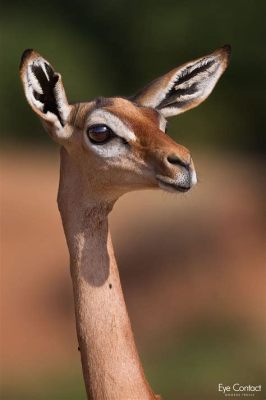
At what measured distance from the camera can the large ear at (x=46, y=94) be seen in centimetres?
274

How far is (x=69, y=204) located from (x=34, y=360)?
4470 millimetres

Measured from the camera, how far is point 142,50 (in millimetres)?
12500

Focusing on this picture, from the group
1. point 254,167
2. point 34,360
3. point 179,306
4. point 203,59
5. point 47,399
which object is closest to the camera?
point 203,59

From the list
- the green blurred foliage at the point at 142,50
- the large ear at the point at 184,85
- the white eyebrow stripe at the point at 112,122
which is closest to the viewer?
the white eyebrow stripe at the point at 112,122

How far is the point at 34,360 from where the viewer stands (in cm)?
711

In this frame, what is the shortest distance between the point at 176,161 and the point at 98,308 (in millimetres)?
413

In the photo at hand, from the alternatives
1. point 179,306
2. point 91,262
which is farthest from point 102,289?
point 179,306

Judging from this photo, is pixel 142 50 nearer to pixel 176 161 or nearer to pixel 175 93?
pixel 175 93

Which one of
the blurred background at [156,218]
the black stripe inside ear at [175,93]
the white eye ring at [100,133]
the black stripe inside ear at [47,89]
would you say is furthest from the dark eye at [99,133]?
the blurred background at [156,218]

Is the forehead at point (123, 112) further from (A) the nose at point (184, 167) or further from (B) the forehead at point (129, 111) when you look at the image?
(A) the nose at point (184, 167)

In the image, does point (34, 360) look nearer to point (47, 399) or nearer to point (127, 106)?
point (47, 399)

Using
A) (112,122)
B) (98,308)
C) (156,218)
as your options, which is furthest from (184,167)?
(156,218)

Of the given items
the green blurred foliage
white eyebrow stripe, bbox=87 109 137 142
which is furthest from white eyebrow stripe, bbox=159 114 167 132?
the green blurred foliage

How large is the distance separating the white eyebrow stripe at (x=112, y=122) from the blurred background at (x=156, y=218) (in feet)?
9.03
